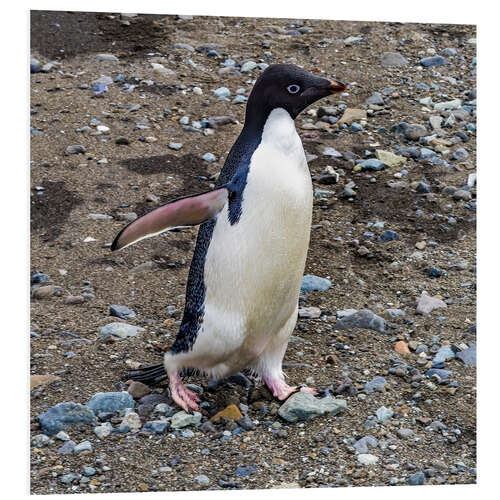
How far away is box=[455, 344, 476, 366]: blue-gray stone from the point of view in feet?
10.2

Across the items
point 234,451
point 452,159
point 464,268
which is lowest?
point 234,451

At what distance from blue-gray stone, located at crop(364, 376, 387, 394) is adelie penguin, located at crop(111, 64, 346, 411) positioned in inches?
14.9

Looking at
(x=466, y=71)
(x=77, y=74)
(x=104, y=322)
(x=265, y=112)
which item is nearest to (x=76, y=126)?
(x=77, y=74)

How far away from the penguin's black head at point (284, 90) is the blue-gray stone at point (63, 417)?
839 millimetres

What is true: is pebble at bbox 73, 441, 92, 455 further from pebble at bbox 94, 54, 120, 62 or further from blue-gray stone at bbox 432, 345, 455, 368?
pebble at bbox 94, 54, 120, 62

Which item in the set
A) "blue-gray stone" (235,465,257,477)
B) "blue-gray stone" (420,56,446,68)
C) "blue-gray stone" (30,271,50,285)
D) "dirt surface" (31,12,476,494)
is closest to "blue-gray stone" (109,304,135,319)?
"dirt surface" (31,12,476,494)

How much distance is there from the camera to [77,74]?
138 inches

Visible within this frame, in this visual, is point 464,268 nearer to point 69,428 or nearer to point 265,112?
point 265,112

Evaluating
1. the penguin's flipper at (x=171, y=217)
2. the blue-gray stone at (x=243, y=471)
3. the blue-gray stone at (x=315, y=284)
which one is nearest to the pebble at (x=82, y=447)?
the blue-gray stone at (x=243, y=471)

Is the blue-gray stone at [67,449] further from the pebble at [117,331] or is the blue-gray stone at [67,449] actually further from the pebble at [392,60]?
the pebble at [392,60]

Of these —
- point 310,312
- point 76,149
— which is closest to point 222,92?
point 76,149

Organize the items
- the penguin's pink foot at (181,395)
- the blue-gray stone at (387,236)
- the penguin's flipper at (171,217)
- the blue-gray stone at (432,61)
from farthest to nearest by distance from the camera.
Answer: the blue-gray stone at (432,61) < the blue-gray stone at (387,236) < the penguin's pink foot at (181,395) < the penguin's flipper at (171,217)

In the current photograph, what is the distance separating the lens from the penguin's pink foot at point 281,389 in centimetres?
283

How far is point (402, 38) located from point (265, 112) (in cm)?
114
